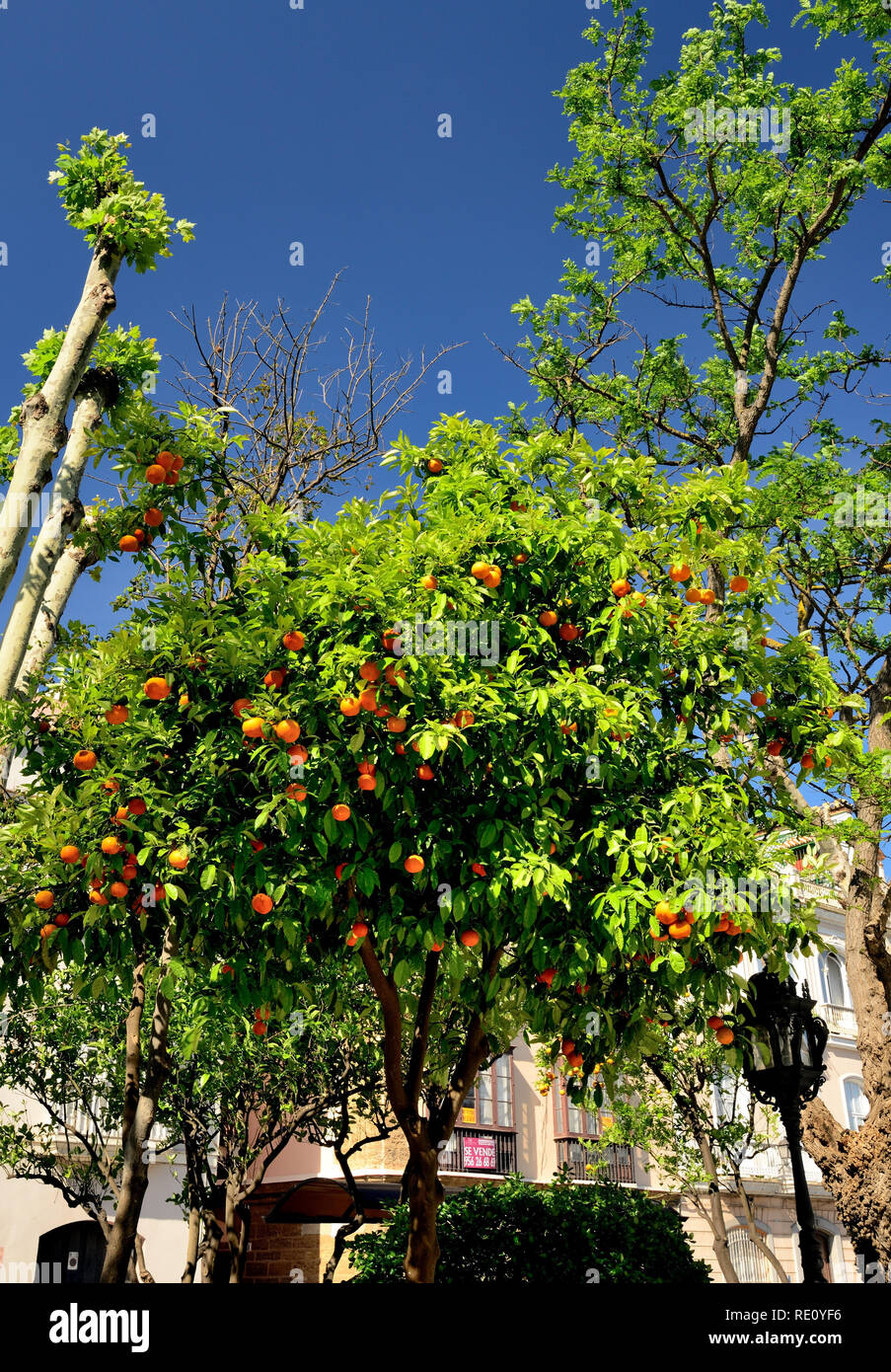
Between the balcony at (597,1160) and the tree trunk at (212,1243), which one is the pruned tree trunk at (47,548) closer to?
the tree trunk at (212,1243)

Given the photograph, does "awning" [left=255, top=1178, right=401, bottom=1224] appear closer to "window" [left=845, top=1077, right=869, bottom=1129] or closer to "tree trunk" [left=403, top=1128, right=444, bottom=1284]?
"tree trunk" [left=403, top=1128, right=444, bottom=1284]

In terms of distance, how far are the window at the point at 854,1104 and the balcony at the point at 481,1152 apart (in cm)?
1194

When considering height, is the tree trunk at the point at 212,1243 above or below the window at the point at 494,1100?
below

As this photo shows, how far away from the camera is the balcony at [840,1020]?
31609mm

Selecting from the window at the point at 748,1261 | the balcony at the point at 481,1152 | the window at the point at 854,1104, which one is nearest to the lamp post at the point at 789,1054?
the balcony at the point at 481,1152

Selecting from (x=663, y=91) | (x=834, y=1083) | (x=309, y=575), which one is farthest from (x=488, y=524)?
(x=834, y=1083)

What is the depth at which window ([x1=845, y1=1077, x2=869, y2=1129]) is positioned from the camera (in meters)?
32.0

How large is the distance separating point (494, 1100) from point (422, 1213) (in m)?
20.4

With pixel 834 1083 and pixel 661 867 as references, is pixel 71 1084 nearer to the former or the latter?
pixel 661 867

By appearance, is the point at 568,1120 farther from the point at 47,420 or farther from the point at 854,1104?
the point at 47,420
